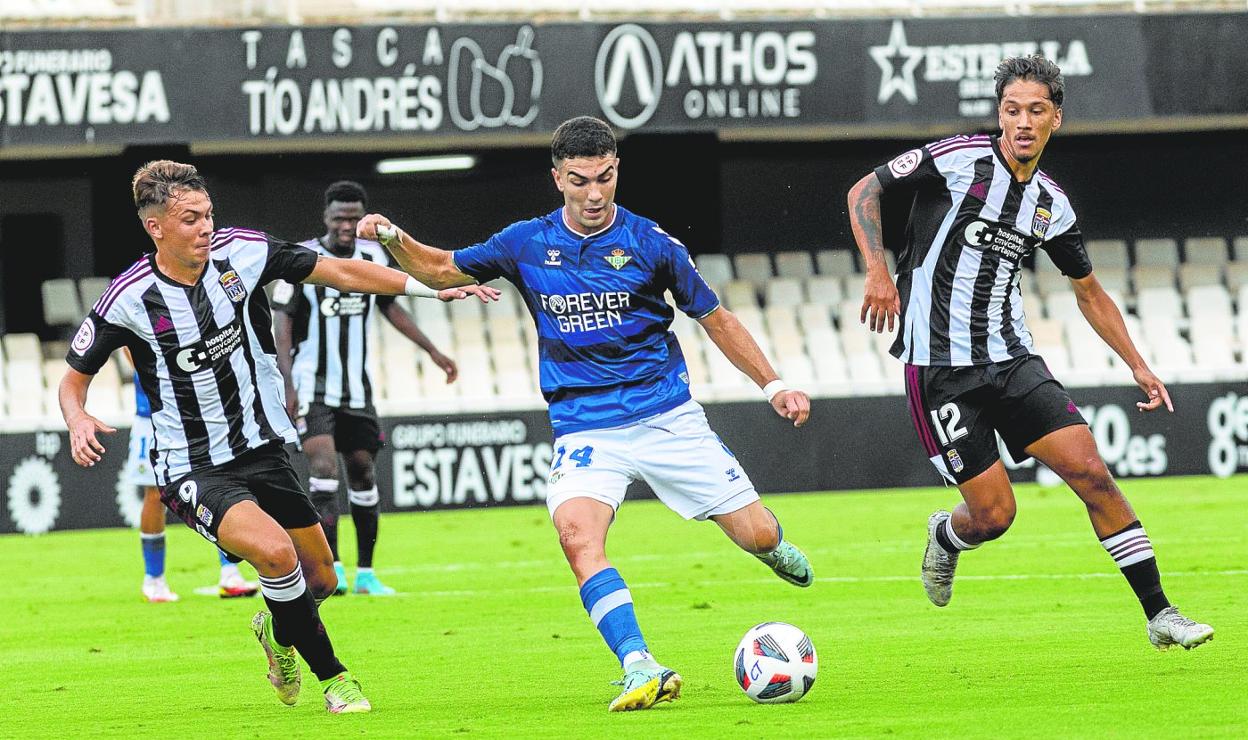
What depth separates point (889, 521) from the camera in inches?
587

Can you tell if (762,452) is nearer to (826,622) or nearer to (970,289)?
(826,622)

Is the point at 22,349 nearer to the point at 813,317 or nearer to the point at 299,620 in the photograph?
the point at 813,317

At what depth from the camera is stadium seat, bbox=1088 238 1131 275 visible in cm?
2172

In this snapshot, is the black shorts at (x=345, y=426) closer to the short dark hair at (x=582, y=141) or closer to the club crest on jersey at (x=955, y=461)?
the club crest on jersey at (x=955, y=461)

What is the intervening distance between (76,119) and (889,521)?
338 inches

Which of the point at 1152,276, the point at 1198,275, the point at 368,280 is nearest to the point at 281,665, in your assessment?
the point at 368,280

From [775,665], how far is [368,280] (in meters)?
1.99

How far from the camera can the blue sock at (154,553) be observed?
1117 centimetres

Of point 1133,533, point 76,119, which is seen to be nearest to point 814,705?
point 1133,533

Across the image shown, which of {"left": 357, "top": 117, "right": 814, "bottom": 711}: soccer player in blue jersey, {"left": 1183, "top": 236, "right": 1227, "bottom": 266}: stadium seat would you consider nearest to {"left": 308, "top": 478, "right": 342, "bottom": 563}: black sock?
{"left": 357, "top": 117, "right": 814, "bottom": 711}: soccer player in blue jersey

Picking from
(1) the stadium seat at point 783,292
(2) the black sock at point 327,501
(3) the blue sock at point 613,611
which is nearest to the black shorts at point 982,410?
(3) the blue sock at point 613,611

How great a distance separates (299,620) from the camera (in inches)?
262

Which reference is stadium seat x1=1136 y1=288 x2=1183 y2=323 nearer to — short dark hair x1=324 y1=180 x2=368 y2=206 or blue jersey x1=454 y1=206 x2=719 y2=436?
short dark hair x1=324 y1=180 x2=368 y2=206

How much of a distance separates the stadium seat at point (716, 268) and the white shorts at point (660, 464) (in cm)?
1414
